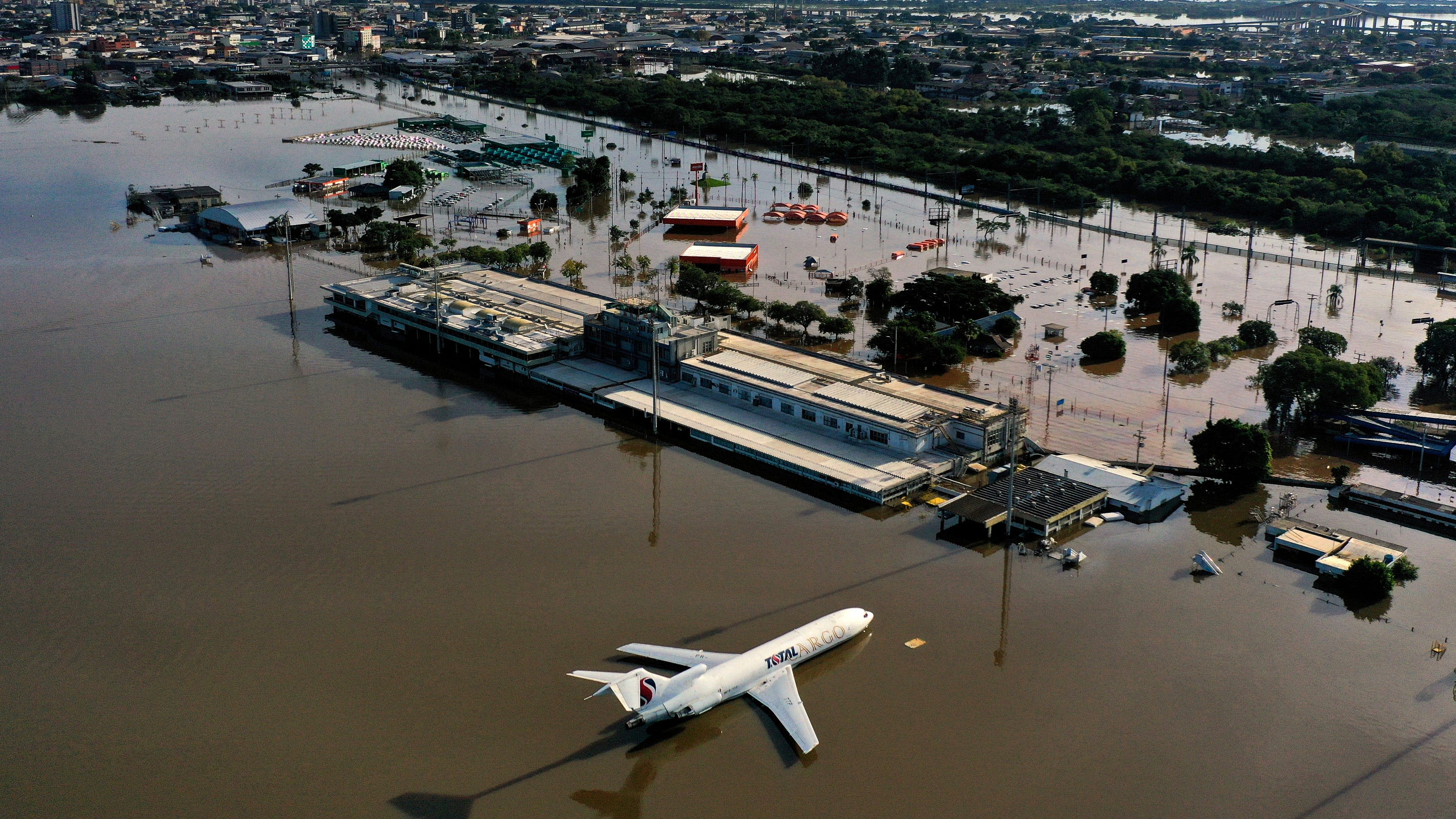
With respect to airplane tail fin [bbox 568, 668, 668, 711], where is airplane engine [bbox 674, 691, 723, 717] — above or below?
below

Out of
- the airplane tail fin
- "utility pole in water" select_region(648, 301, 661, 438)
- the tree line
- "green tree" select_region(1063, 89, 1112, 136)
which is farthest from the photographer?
"green tree" select_region(1063, 89, 1112, 136)

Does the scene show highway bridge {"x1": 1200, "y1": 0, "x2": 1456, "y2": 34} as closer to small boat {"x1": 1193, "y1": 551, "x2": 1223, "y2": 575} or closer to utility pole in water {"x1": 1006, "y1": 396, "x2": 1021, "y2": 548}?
utility pole in water {"x1": 1006, "y1": 396, "x2": 1021, "y2": 548}

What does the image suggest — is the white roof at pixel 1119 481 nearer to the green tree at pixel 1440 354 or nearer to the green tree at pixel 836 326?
the green tree at pixel 836 326

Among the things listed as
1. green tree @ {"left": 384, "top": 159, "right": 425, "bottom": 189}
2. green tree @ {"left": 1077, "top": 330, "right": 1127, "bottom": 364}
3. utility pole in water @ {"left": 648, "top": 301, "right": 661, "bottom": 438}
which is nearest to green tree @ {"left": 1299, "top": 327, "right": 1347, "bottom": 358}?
green tree @ {"left": 1077, "top": 330, "right": 1127, "bottom": 364}

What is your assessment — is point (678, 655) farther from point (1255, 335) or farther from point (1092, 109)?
point (1092, 109)

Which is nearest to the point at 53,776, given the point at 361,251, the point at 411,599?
the point at 411,599

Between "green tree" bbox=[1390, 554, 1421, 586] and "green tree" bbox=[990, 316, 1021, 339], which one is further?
"green tree" bbox=[990, 316, 1021, 339]

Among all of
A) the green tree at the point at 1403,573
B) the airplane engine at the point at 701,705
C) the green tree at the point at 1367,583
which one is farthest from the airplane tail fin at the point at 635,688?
the green tree at the point at 1403,573
